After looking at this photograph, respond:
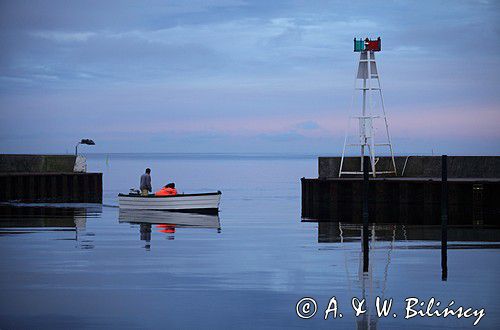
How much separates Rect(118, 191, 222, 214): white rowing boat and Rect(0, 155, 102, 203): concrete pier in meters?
16.6

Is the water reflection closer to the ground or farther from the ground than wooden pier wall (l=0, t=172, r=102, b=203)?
closer to the ground

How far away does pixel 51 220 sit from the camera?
155ft

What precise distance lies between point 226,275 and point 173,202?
79.0ft

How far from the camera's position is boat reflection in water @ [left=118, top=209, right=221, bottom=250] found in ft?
137

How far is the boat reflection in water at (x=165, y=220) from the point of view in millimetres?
41750

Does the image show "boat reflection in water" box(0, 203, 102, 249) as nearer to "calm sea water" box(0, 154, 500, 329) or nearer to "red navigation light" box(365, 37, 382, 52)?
"calm sea water" box(0, 154, 500, 329)

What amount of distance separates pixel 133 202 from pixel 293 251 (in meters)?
19.7

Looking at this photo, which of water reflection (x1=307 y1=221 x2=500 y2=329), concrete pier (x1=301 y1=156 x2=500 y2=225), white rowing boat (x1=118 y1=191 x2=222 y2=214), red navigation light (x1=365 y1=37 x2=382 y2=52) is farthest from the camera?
red navigation light (x1=365 y1=37 x2=382 y2=52)

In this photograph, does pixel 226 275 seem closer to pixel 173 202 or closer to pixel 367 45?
pixel 173 202

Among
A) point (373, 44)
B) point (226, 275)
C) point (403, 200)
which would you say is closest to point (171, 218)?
point (403, 200)

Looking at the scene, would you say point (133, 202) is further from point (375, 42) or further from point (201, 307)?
point (201, 307)

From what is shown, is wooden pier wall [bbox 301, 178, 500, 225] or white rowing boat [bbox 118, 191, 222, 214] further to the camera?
white rowing boat [bbox 118, 191, 222, 214]

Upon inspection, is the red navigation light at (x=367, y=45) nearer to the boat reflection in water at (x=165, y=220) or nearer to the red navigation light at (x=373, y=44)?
the red navigation light at (x=373, y=44)

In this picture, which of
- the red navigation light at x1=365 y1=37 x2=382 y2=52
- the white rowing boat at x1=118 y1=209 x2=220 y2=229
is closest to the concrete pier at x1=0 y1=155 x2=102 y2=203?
the white rowing boat at x1=118 y1=209 x2=220 y2=229
